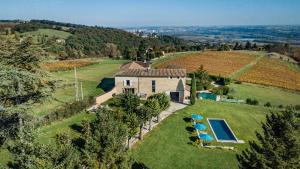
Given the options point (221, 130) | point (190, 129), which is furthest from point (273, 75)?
point (190, 129)

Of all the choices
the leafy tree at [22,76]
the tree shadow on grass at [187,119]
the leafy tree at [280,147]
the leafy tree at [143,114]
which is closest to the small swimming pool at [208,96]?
the tree shadow on grass at [187,119]

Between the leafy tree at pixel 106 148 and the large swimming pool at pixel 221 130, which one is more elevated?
the leafy tree at pixel 106 148

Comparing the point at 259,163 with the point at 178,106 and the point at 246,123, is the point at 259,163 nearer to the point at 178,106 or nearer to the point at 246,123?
the point at 246,123

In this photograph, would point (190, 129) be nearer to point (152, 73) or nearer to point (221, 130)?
point (221, 130)

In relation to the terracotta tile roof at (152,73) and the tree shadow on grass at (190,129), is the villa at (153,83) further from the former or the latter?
the tree shadow on grass at (190,129)

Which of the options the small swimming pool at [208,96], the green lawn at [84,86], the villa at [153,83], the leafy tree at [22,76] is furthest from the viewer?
the small swimming pool at [208,96]

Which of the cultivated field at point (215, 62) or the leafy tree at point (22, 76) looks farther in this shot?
the cultivated field at point (215, 62)

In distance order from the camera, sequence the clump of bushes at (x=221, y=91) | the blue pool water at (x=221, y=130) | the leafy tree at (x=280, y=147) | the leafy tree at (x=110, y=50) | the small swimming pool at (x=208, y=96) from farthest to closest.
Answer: the leafy tree at (x=110, y=50) < the clump of bushes at (x=221, y=91) < the small swimming pool at (x=208, y=96) < the blue pool water at (x=221, y=130) < the leafy tree at (x=280, y=147)
